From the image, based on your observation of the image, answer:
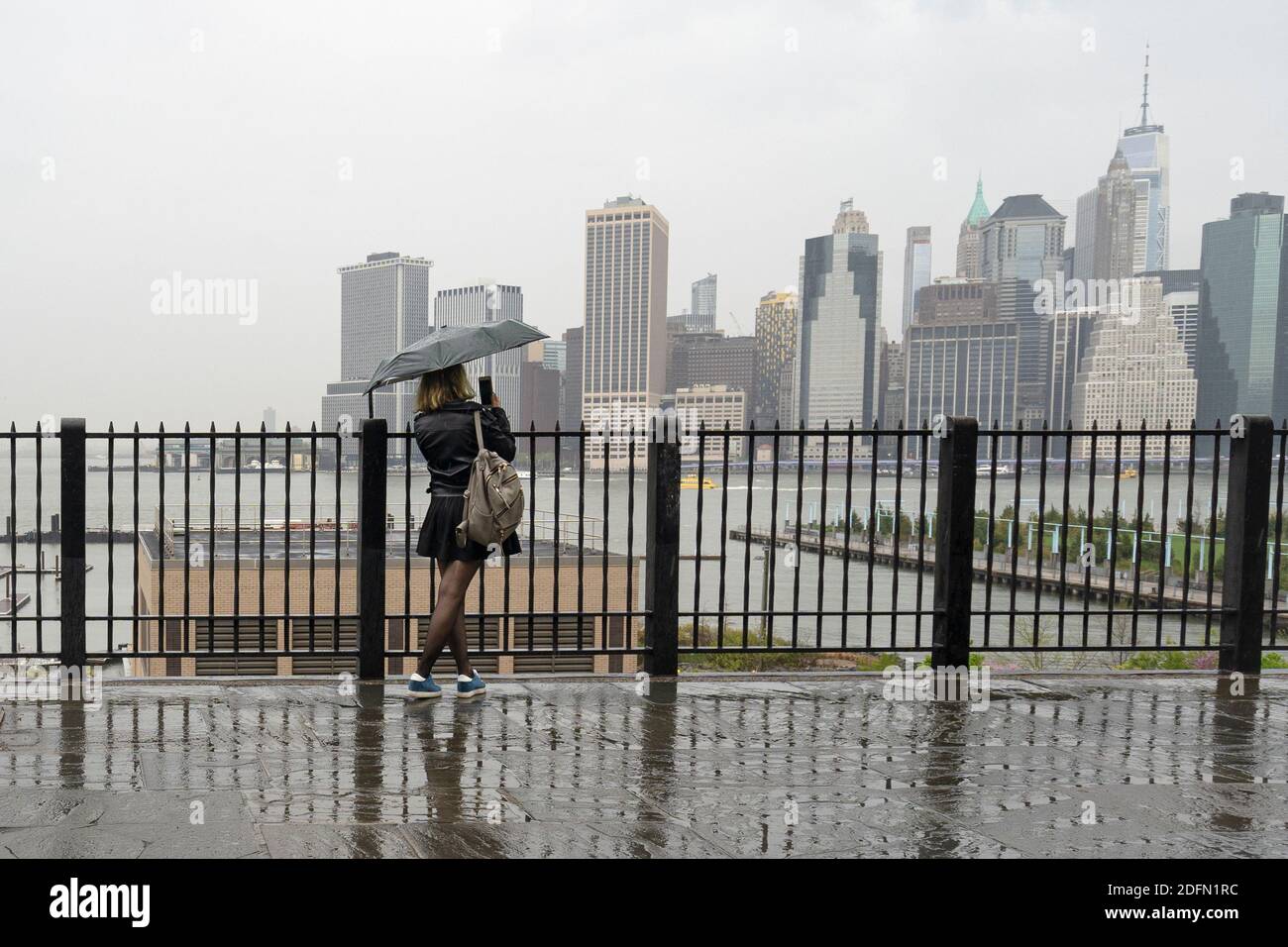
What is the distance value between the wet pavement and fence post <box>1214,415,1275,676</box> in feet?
2.36

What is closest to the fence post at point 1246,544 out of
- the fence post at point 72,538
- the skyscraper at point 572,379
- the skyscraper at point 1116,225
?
the fence post at point 72,538

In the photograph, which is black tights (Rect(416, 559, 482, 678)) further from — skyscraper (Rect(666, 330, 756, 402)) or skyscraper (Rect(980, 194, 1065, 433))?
skyscraper (Rect(980, 194, 1065, 433))

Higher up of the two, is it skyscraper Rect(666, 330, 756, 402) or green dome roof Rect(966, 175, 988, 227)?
green dome roof Rect(966, 175, 988, 227)

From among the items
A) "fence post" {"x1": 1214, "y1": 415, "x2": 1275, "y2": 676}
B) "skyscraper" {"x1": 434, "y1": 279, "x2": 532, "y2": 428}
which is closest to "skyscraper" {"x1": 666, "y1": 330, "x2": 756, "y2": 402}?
"skyscraper" {"x1": 434, "y1": 279, "x2": 532, "y2": 428}

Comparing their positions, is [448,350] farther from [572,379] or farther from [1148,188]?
[1148,188]

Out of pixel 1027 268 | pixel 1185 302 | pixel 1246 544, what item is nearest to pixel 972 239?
pixel 1027 268

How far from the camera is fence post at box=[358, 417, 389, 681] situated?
7.56 meters

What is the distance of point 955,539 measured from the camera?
800cm

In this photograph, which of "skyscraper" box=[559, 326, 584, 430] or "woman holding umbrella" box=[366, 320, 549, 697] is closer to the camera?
"woman holding umbrella" box=[366, 320, 549, 697]

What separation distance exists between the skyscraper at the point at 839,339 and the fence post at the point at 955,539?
3169 inches

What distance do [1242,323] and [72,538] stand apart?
342ft

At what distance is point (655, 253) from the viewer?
11294cm

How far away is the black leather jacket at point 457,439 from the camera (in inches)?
276

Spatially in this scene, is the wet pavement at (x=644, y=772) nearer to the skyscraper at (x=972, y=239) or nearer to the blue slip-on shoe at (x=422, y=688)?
the blue slip-on shoe at (x=422, y=688)
